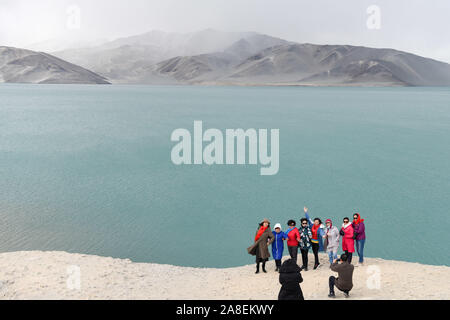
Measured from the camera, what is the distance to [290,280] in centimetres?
646

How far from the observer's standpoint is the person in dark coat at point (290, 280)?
6445 mm

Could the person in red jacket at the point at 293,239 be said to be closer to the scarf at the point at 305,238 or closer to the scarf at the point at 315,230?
the scarf at the point at 305,238

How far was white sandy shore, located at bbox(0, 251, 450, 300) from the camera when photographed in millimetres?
8328

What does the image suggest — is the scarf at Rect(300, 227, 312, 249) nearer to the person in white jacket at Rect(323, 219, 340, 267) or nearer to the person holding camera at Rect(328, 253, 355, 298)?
the person in white jacket at Rect(323, 219, 340, 267)

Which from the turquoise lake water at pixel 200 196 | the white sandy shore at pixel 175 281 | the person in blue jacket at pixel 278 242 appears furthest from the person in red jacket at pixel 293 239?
the turquoise lake water at pixel 200 196

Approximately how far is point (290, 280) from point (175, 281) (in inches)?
179

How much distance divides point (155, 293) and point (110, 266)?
2.26 m

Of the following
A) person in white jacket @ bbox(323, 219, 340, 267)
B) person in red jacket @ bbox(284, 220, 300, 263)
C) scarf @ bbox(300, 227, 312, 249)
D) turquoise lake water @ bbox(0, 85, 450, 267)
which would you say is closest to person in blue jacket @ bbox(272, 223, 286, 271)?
person in red jacket @ bbox(284, 220, 300, 263)

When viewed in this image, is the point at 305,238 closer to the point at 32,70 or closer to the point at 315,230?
the point at 315,230

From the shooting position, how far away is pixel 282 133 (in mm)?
41125

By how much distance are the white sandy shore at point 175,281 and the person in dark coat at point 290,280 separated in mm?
1715

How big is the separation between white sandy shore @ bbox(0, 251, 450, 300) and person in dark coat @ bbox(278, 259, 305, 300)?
1.72 metres
